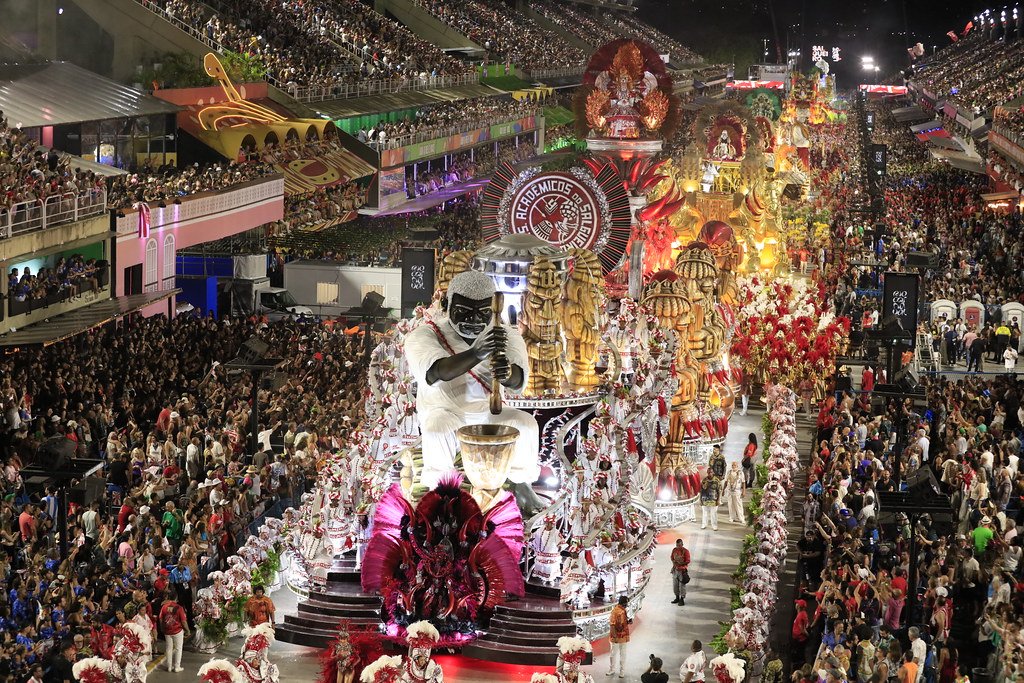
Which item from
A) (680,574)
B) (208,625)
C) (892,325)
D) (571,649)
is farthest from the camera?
(892,325)

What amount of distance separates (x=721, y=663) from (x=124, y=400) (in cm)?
1260

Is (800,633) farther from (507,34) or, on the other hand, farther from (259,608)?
(507,34)

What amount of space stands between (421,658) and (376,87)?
44.2 m

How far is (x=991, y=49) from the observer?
9794cm

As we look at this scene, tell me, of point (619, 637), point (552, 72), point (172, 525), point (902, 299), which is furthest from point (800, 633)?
point (552, 72)

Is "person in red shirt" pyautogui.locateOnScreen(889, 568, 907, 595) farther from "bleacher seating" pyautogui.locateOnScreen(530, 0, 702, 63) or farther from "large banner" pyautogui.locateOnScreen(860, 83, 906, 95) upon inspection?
"large banner" pyautogui.locateOnScreen(860, 83, 906, 95)

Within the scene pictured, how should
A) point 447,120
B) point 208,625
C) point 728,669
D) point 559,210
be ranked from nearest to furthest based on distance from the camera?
point 728,669 → point 208,625 → point 559,210 → point 447,120

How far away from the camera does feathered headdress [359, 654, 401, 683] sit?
13.7m

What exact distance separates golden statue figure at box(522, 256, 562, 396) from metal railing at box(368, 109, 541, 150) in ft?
106

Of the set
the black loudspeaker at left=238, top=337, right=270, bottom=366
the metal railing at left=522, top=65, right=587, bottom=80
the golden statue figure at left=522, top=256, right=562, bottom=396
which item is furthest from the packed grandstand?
the metal railing at left=522, top=65, right=587, bottom=80

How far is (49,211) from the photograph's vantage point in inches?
1121

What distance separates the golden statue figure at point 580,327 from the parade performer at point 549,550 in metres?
2.94

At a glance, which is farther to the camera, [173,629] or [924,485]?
[924,485]

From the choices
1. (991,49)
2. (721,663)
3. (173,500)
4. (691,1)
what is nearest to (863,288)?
(173,500)
